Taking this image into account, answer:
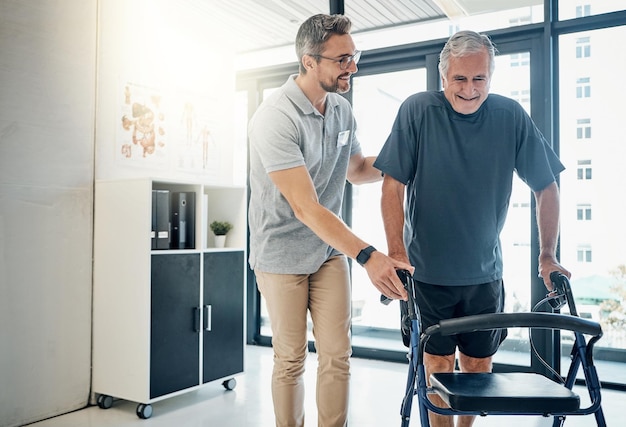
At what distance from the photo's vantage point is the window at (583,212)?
12.2ft

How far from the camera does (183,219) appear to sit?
10.8 ft

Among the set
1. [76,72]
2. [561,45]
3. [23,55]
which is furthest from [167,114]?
[561,45]

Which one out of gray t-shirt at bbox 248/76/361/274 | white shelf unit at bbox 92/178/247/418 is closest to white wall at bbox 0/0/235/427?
white shelf unit at bbox 92/178/247/418

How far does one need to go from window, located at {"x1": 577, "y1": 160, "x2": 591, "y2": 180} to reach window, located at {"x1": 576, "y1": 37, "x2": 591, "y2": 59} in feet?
2.24

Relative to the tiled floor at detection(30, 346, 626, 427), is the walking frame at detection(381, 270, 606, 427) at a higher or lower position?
higher

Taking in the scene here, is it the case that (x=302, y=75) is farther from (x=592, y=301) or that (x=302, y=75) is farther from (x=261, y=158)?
(x=592, y=301)

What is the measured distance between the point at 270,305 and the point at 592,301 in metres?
2.60

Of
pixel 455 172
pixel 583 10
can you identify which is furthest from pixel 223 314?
pixel 583 10

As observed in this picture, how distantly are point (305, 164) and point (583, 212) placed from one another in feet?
8.37

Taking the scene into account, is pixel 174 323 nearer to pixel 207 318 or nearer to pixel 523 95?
pixel 207 318

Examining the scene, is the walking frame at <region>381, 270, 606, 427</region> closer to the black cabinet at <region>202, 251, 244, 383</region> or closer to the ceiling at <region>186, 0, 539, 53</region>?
the black cabinet at <region>202, 251, 244, 383</region>

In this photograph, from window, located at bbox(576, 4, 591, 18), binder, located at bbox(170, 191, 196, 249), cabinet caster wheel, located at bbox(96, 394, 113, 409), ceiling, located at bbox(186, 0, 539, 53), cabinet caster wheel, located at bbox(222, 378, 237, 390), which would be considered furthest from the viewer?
ceiling, located at bbox(186, 0, 539, 53)

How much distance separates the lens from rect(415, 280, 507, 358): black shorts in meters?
1.82

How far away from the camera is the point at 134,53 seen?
11.3 ft
